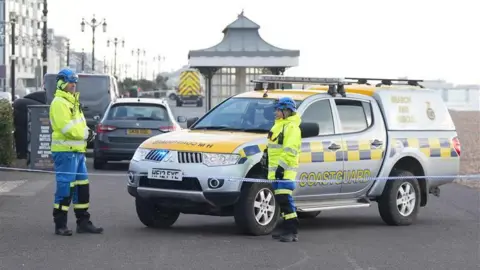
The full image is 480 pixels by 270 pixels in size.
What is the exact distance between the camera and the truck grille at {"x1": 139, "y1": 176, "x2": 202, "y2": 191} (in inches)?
459

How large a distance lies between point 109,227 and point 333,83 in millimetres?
3406

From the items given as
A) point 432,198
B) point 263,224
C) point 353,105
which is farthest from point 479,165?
point 263,224

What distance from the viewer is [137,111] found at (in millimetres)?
22922

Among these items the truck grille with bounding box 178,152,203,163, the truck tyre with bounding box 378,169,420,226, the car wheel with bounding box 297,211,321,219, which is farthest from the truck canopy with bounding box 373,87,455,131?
the truck grille with bounding box 178,152,203,163

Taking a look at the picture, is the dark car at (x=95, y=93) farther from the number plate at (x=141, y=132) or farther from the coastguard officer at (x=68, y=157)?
Answer: the coastguard officer at (x=68, y=157)

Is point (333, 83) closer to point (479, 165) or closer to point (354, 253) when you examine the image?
point (354, 253)

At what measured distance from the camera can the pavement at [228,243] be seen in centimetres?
983

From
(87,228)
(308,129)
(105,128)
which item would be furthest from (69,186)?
(105,128)

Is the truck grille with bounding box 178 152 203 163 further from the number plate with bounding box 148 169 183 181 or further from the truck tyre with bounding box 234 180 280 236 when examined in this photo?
the truck tyre with bounding box 234 180 280 236

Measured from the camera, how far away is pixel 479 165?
88.0 ft

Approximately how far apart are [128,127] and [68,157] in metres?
10.6

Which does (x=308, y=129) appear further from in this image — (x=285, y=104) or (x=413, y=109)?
(x=413, y=109)

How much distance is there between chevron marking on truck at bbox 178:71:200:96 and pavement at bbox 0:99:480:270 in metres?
82.8

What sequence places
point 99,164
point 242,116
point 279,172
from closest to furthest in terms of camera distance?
point 279,172, point 242,116, point 99,164
